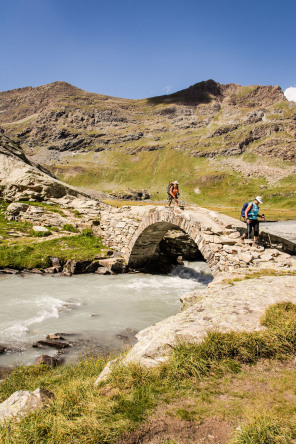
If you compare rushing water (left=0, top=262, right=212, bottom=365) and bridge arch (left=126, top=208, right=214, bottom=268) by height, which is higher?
bridge arch (left=126, top=208, right=214, bottom=268)

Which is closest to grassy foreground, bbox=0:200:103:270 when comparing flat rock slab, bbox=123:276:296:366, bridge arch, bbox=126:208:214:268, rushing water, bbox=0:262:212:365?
rushing water, bbox=0:262:212:365

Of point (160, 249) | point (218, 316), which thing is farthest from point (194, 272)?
point (218, 316)

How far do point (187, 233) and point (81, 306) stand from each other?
761 centimetres

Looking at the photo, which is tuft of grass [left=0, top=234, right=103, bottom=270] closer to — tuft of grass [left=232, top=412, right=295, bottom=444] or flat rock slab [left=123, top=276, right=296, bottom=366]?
flat rock slab [left=123, top=276, right=296, bottom=366]

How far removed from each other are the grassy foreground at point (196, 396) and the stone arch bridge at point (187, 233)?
7263 mm

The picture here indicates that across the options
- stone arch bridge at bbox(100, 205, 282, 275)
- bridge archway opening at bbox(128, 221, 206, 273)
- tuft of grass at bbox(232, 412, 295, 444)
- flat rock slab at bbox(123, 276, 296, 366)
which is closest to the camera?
tuft of grass at bbox(232, 412, 295, 444)

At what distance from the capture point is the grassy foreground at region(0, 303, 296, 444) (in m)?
3.35

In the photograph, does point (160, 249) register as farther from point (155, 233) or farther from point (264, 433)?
point (264, 433)

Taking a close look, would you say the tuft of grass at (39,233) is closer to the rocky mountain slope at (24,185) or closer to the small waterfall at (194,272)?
the rocky mountain slope at (24,185)

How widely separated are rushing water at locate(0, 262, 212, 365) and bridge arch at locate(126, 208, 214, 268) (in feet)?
7.09

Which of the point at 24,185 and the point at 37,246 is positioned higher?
the point at 24,185

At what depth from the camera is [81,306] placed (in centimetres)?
1365

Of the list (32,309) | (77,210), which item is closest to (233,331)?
(32,309)

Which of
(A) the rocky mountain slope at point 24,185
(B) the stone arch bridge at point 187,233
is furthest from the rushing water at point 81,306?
(A) the rocky mountain slope at point 24,185
